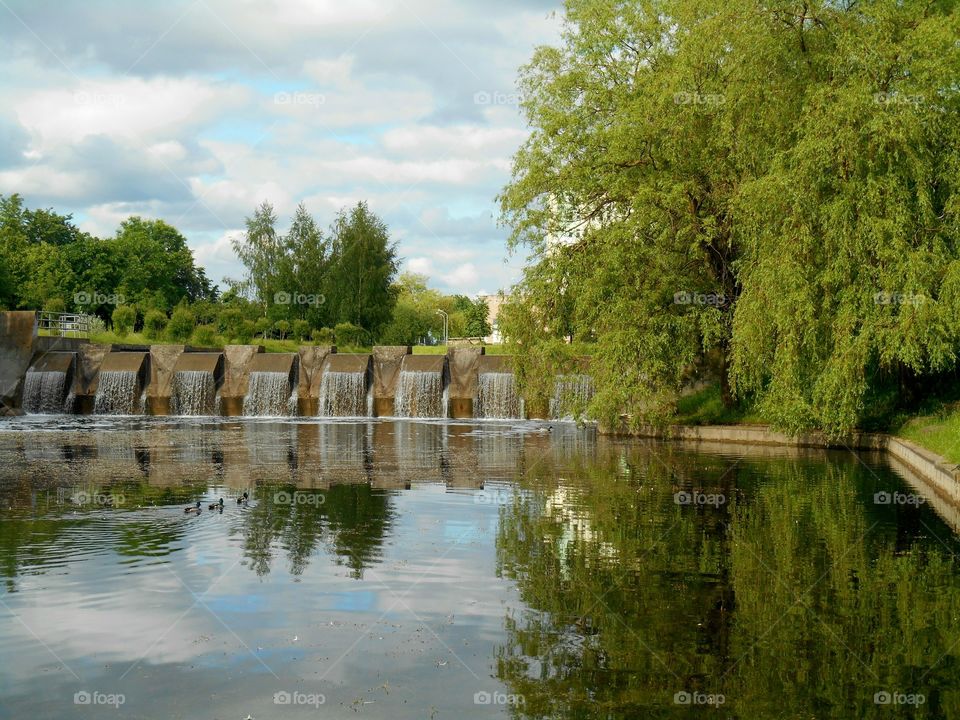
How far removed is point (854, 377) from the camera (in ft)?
80.3

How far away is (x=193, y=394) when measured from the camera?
46438 millimetres

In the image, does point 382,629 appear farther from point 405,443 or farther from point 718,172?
point 718,172

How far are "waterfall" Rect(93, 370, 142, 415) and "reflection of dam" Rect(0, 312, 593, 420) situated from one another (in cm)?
4

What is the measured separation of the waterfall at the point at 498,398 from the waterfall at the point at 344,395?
539 cm

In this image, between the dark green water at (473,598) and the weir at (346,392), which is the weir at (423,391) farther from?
the dark green water at (473,598)

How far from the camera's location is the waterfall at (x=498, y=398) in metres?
43.2

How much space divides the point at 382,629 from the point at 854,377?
1827cm

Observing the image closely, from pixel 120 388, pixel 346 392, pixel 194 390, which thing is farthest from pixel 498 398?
pixel 120 388

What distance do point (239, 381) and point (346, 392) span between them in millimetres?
5170

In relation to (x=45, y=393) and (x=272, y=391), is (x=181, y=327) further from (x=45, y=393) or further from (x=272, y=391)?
(x=272, y=391)

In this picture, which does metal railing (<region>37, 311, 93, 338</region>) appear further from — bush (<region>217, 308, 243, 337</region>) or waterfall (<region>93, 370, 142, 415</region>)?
bush (<region>217, 308, 243, 337</region>)

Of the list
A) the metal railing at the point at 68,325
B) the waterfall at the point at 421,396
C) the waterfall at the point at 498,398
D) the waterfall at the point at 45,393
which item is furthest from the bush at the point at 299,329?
the waterfall at the point at 498,398

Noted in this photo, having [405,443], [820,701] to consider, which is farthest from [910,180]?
[820,701]

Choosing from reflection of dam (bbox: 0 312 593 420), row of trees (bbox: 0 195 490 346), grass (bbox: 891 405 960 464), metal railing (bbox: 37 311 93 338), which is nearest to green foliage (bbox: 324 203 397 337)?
row of trees (bbox: 0 195 490 346)
